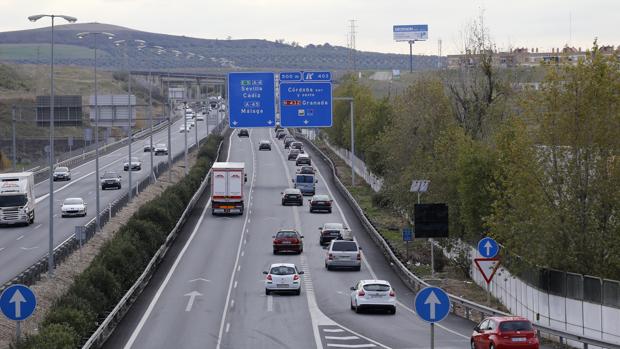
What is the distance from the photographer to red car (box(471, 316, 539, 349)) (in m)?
26.5

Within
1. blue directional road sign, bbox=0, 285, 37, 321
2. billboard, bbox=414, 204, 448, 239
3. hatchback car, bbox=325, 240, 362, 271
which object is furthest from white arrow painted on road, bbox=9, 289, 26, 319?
hatchback car, bbox=325, 240, 362, 271

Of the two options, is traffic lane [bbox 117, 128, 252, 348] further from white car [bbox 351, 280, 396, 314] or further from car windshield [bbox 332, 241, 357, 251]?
car windshield [bbox 332, 241, 357, 251]

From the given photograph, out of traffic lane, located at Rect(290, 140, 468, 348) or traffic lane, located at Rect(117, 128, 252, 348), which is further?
traffic lane, located at Rect(117, 128, 252, 348)

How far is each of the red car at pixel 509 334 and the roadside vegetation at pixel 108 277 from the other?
34.0ft

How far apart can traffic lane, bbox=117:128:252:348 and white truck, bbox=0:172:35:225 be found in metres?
11.1

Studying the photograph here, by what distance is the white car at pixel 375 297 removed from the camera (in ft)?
126

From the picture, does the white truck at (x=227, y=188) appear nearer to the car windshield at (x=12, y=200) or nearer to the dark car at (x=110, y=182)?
the car windshield at (x=12, y=200)

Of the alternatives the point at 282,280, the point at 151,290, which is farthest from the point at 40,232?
the point at 282,280

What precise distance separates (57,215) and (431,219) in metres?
37.6

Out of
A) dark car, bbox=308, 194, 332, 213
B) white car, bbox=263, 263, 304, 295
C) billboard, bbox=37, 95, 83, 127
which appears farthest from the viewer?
billboard, bbox=37, 95, 83, 127

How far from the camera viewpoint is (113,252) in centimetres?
4434

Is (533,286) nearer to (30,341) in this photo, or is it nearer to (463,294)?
(463,294)

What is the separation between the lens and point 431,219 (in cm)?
4631

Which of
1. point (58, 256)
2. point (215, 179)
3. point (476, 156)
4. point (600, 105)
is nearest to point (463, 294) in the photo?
point (476, 156)
